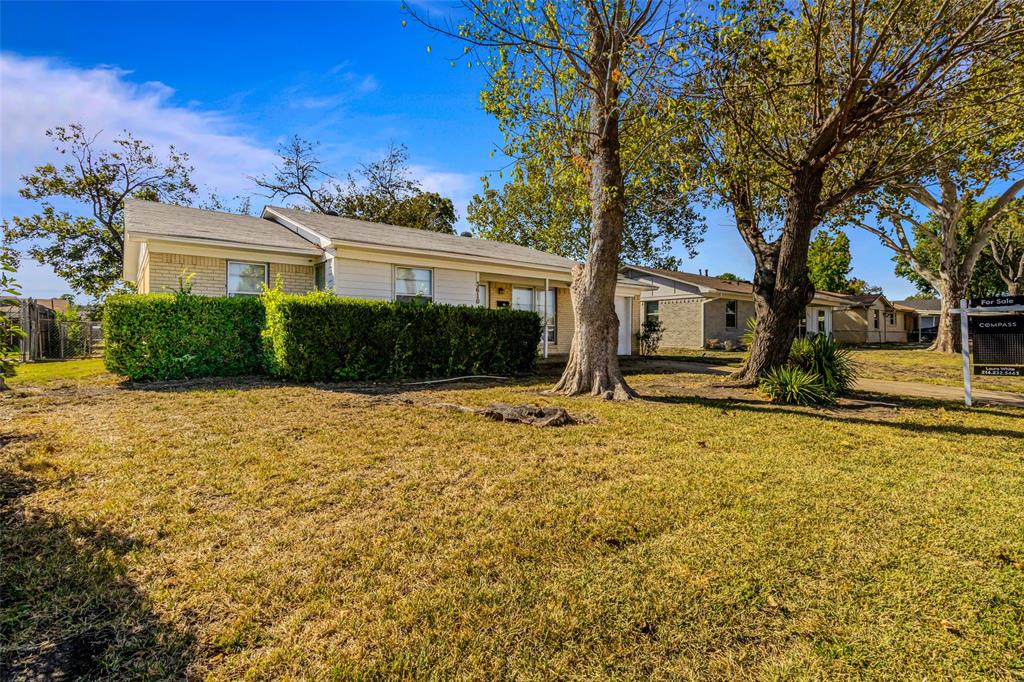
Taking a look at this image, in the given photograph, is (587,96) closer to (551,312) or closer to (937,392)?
(551,312)

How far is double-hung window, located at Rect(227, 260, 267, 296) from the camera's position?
12.4 meters

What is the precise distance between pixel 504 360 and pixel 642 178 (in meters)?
5.48

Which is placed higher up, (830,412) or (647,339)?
(647,339)

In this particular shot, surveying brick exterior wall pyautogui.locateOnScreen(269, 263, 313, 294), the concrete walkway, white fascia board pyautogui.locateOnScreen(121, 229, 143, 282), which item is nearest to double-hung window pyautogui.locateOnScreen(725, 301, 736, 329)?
the concrete walkway

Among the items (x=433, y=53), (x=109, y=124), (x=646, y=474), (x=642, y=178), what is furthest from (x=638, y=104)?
(x=109, y=124)

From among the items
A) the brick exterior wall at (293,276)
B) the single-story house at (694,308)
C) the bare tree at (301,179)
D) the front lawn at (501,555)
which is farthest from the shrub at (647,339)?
the bare tree at (301,179)

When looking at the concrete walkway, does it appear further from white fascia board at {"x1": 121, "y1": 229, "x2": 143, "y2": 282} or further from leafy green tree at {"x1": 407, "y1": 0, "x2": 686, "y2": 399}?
white fascia board at {"x1": 121, "y1": 229, "x2": 143, "y2": 282}

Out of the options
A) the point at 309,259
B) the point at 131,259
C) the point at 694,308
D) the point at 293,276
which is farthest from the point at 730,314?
the point at 131,259

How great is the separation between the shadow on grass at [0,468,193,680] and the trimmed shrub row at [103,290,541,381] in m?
6.52

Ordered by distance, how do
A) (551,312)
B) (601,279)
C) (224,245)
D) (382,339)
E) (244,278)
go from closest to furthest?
(601,279)
(382,339)
(224,245)
(244,278)
(551,312)

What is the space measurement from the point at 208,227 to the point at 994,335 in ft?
58.1

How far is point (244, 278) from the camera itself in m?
12.6

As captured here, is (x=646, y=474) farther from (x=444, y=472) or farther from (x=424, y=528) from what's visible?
(x=424, y=528)

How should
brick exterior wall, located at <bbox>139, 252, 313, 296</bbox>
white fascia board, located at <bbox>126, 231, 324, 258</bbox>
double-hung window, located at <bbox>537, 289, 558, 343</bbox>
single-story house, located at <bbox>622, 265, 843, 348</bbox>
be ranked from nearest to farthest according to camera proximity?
1. white fascia board, located at <bbox>126, 231, 324, 258</bbox>
2. brick exterior wall, located at <bbox>139, 252, 313, 296</bbox>
3. double-hung window, located at <bbox>537, 289, 558, 343</bbox>
4. single-story house, located at <bbox>622, 265, 843, 348</bbox>
